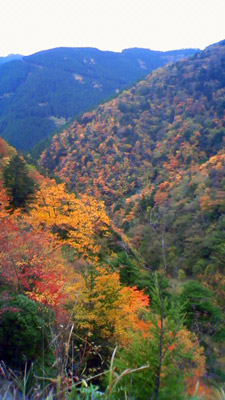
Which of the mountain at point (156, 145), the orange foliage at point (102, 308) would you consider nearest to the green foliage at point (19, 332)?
the orange foliage at point (102, 308)

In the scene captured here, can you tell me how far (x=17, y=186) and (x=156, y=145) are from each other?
2741 inches

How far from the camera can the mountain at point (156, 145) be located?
52091 millimetres

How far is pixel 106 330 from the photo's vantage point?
9.88 metres

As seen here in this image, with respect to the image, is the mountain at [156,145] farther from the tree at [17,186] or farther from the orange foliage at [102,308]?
the orange foliage at [102,308]

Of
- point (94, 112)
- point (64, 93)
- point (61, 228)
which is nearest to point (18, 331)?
point (61, 228)

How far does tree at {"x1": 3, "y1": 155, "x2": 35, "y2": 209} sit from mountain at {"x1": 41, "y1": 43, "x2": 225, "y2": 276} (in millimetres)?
21273

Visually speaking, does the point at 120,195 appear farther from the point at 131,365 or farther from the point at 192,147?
the point at 131,365

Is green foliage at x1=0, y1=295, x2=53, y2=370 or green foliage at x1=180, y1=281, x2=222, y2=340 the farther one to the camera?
green foliage at x1=180, y1=281, x2=222, y2=340

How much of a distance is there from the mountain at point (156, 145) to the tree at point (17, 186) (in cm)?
2127

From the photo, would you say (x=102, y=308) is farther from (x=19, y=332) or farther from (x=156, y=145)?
(x=156, y=145)

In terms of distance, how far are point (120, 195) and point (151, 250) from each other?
40.0 m

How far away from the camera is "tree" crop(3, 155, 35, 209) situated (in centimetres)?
1964

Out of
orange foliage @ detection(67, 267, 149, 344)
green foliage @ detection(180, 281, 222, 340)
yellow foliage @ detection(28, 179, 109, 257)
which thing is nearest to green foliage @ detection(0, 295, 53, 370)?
orange foliage @ detection(67, 267, 149, 344)

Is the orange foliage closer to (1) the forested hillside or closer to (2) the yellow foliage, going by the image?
(1) the forested hillside
